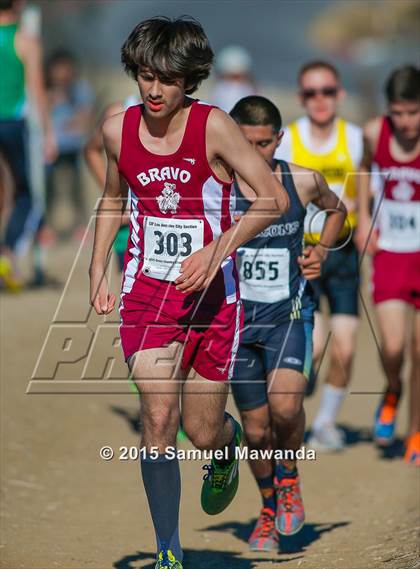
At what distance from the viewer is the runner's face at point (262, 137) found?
5.72m

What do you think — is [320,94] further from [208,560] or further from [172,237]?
[208,560]

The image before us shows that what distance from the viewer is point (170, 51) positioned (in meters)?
4.64

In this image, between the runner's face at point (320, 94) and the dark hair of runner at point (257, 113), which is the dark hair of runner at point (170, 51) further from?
the runner's face at point (320, 94)

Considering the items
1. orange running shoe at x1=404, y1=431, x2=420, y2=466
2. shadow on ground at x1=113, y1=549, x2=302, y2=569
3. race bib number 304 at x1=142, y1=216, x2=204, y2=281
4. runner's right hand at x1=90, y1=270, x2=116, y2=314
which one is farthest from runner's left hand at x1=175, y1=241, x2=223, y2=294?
orange running shoe at x1=404, y1=431, x2=420, y2=466

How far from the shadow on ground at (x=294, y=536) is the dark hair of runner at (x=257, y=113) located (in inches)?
85.5

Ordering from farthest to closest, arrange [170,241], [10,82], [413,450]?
[10,82] < [413,450] < [170,241]

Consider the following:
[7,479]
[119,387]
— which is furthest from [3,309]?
[7,479]

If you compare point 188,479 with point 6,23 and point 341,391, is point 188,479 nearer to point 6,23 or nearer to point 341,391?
point 341,391

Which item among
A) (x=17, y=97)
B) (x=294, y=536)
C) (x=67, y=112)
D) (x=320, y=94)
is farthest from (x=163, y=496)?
(x=67, y=112)

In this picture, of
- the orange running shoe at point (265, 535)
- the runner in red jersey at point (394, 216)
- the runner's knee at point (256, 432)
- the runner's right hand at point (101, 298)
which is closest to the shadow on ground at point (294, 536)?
the orange running shoe at point (265, 535)

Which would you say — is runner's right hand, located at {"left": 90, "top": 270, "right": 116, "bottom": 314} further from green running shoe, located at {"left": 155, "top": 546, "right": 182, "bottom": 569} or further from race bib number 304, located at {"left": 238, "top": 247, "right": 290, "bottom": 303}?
race bib number 304, located at {"left": 238, "top": 247, "right": 290, "bottom": 303}

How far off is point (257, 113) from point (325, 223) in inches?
29.1

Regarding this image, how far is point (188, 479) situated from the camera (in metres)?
7.45

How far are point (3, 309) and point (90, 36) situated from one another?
12.8m
